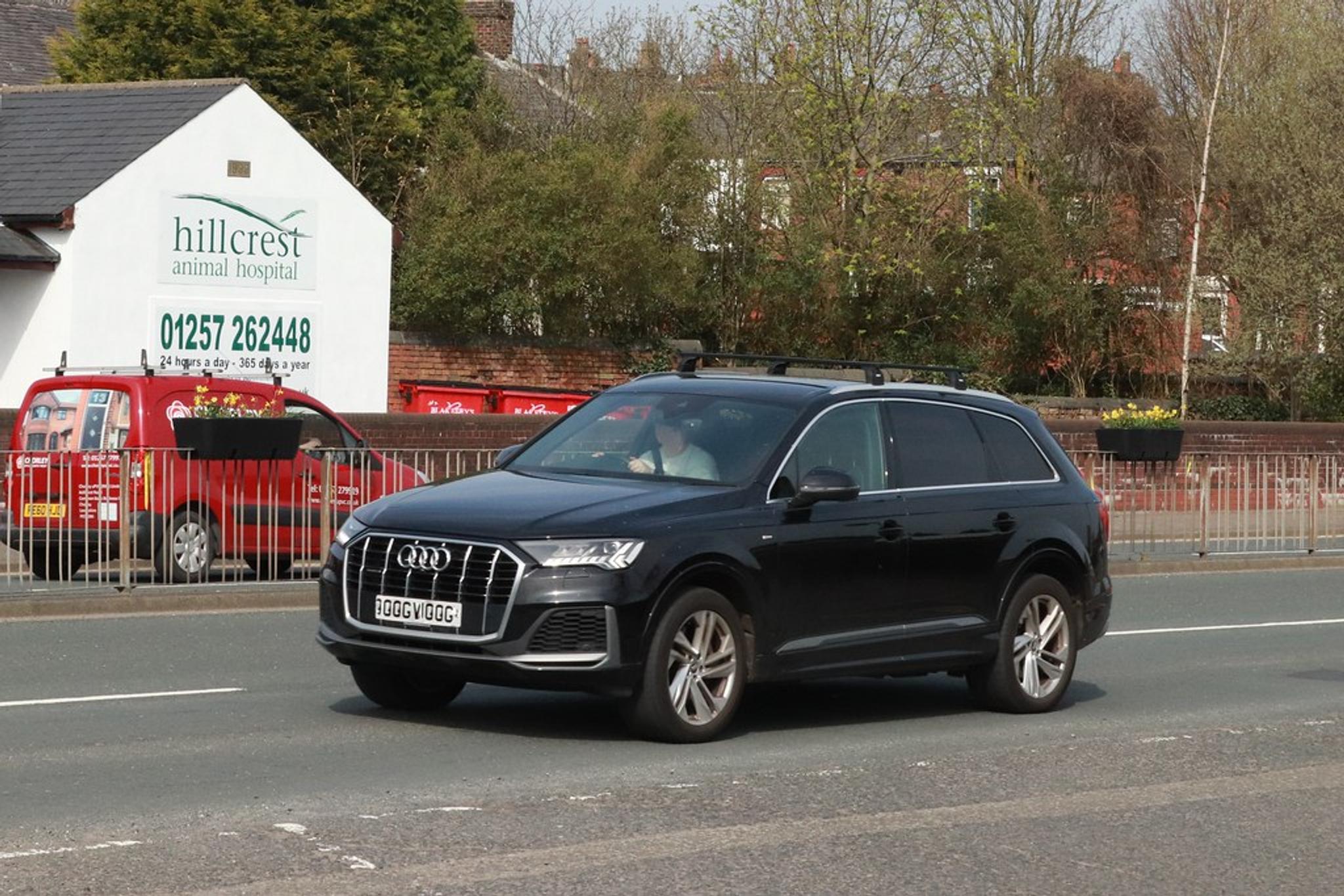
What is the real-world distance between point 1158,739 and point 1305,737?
81cm

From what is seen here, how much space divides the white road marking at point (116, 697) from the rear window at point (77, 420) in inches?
264

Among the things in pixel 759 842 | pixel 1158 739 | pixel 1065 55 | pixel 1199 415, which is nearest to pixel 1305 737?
pixel 1158 739

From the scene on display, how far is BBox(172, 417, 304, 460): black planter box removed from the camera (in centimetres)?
1689

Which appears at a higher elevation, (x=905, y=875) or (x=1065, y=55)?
(x=1065, y=55)

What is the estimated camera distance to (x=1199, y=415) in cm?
4025

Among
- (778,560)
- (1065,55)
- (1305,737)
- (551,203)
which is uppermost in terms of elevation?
(1065,55)

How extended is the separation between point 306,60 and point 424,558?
32.2m

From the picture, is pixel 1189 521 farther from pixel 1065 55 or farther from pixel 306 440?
pixel 1065 55

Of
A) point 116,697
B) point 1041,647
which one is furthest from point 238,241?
point 1041,647

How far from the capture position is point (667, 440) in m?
10.7

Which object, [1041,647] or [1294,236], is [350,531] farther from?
[1294,236]

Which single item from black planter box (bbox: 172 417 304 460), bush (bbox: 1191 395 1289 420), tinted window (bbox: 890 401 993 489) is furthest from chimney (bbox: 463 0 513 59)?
tinted window (bbox: 890 401 993 489)

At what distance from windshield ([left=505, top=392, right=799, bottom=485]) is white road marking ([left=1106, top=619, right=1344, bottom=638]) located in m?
5.80

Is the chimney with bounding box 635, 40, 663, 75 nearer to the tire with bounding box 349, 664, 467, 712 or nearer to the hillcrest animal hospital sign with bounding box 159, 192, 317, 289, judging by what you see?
the hillcrest animal hospital sign with bounding box 159, 192, 317, 289
